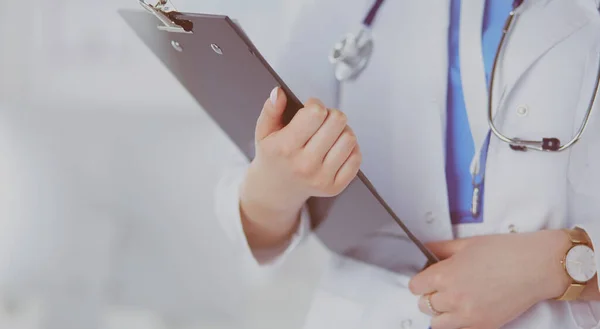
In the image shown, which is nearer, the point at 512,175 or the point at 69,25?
the point at 512,175

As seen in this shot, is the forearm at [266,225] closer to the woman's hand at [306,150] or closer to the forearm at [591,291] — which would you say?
the woman's hand at [306,150]

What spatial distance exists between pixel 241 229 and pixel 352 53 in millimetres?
216

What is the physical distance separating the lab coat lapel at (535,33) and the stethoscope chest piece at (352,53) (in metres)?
0.14

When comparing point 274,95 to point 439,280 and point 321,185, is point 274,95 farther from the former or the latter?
point 439,280

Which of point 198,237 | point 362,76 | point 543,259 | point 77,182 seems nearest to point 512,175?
point 543,259

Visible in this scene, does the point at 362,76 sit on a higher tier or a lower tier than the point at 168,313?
higher

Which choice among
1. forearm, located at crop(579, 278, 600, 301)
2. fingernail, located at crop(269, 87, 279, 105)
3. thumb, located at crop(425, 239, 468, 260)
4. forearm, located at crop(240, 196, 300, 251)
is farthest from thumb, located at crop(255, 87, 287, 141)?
forearm, located at crop(579, 278, 600, 301)

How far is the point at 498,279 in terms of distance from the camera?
56cm

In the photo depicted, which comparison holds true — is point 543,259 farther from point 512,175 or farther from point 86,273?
point 86,273

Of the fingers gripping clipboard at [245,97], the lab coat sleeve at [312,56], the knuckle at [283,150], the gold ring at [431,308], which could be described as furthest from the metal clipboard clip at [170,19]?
the gold ring at [431,308]

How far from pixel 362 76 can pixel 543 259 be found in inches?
10.0

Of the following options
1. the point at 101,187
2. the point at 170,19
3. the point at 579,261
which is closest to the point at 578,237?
the point at 579,261

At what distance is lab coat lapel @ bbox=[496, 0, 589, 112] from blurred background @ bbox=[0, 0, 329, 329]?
37 centimetres

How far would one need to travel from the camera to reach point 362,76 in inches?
25.8
